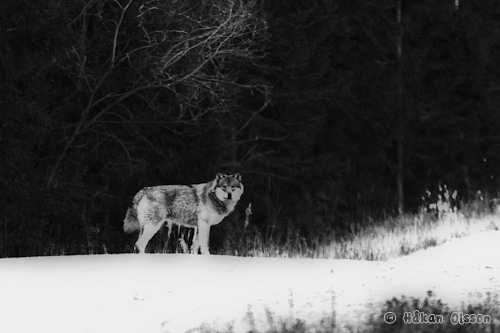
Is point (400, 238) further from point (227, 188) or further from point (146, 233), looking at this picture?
point (146, 233)

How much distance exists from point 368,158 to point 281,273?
21.3m

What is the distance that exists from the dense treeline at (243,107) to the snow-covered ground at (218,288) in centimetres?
567

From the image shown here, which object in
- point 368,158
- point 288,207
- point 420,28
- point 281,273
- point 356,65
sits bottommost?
point 281,273

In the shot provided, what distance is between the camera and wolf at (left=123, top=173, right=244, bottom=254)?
13.1 metres

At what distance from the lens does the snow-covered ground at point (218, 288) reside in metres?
8.59

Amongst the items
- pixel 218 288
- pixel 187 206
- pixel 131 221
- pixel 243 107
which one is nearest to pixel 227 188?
pixel 187 206

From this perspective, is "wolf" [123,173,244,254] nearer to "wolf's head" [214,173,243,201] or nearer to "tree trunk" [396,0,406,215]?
"wolf's head" [214,173,243,201]

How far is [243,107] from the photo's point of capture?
25969 millimetres

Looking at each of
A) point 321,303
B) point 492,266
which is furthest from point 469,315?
point 492,266

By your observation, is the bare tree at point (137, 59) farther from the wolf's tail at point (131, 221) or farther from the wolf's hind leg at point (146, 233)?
the wolf's hind leg at point (146, 233)

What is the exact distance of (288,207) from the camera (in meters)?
26.7

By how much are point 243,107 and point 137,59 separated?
7.20 metres

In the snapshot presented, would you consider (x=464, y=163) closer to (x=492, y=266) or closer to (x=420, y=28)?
(x=420, y=28)

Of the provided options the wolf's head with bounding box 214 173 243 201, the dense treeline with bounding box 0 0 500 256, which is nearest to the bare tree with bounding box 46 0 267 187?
the dense treeline with bounding box 0 0 500 256
